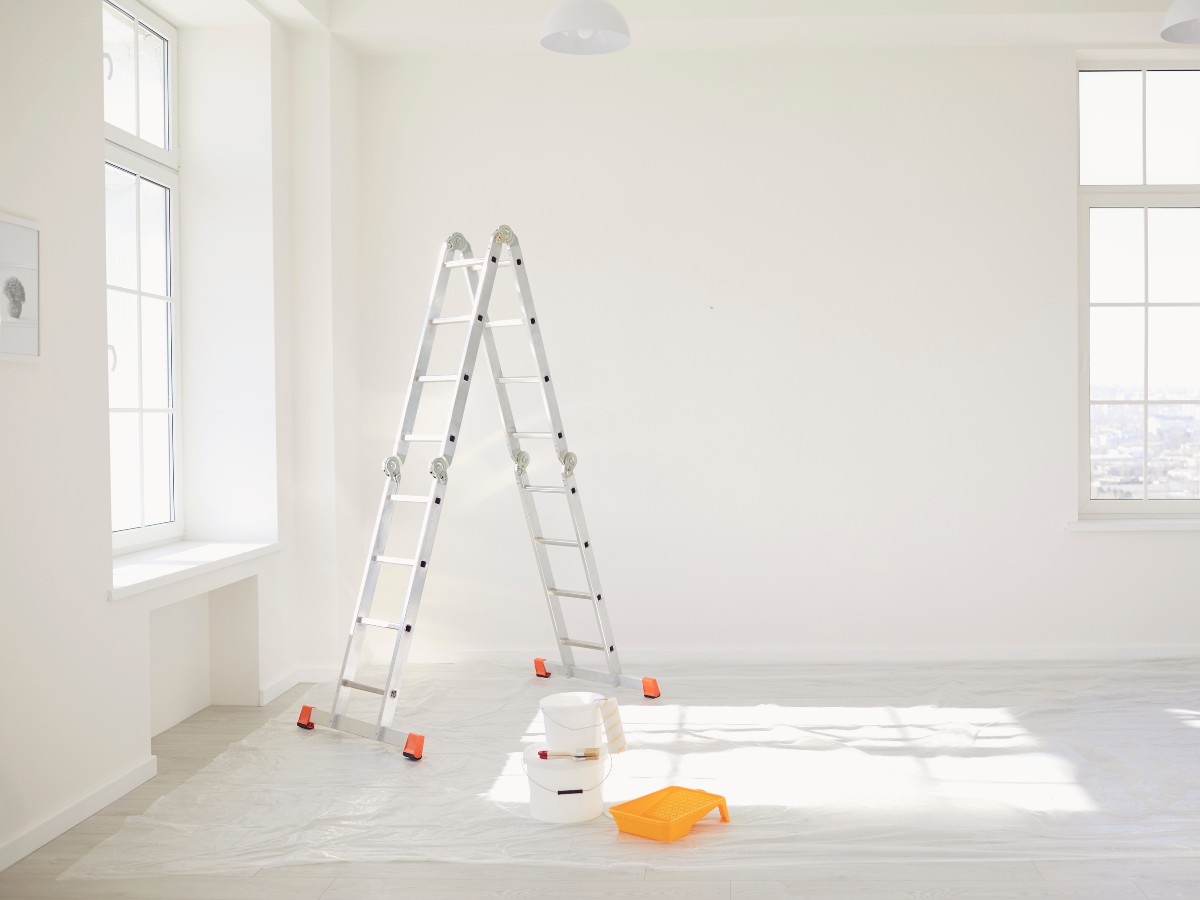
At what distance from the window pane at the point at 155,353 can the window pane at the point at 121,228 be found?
159mm

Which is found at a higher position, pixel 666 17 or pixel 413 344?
pixel 666 17

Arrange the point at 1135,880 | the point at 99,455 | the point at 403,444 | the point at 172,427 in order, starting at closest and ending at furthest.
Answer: the point at 1135,880 < the point at 99,455 < the point at 403,444 < the point at 172,427

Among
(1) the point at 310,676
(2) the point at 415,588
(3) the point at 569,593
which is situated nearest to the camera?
(2) the point at 415,588

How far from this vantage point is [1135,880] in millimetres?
2619

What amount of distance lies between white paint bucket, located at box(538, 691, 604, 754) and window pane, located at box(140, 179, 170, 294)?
2462mm

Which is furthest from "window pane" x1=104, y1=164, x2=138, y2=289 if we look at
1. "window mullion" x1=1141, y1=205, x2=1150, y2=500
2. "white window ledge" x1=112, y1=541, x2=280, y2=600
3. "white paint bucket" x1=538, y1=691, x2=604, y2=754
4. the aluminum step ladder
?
"window mullion" x1=1141, y1=205, x2=1150, y2=500

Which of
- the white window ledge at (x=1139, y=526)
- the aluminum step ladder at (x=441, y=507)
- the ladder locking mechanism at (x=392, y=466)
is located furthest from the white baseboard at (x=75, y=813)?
the white window ledge at (x=1139, y=526)

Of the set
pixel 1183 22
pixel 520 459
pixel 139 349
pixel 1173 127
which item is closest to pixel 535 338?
pixel 520 459

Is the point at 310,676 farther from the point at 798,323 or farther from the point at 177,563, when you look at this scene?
the point at 798,323

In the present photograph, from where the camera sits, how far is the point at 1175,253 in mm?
5051

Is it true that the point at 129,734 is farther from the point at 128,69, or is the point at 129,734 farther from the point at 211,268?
the point at 128,69

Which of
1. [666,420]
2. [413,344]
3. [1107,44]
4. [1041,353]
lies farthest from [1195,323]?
[413,344]

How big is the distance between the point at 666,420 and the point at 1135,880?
2838mm

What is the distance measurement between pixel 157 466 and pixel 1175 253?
15.4 feet
